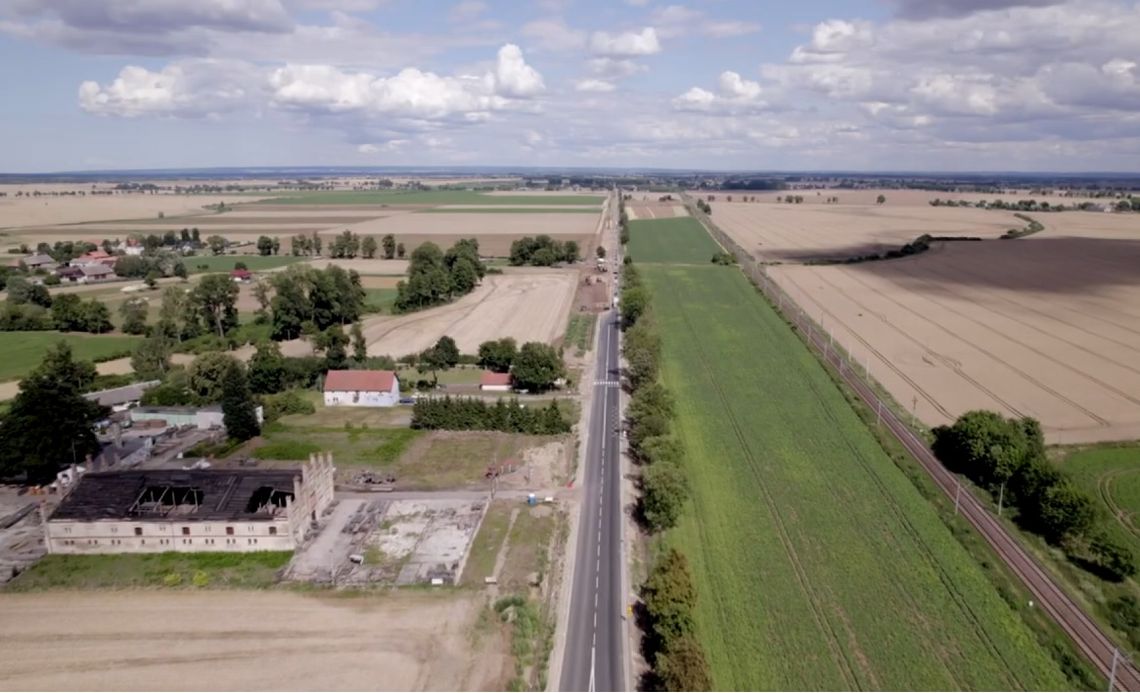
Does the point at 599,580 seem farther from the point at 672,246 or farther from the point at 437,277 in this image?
the point at 672,246

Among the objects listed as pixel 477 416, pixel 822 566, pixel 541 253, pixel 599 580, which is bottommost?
pixel 599 580

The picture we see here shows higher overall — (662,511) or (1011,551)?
(662,511)

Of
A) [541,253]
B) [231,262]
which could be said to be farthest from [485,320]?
[231,262]

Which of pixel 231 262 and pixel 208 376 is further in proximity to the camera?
pixel 231 262

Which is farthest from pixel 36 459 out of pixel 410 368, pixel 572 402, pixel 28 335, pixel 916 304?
pixel 916 304

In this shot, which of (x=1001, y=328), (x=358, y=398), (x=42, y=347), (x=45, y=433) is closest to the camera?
(x=45, y=433)

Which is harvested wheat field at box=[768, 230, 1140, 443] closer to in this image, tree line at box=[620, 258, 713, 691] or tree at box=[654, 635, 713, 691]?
tree line at box=[620, 258, 713, 691]

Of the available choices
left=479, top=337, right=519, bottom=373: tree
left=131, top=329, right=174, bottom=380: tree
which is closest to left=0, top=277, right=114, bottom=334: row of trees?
left=131, top=329, right=174, bottom=380: tree
